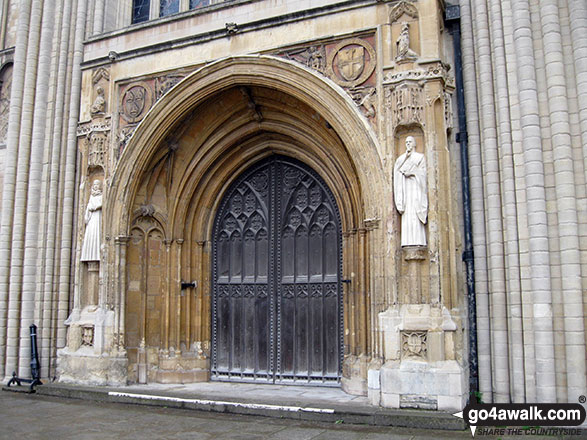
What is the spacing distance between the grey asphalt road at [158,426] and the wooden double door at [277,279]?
2379mm

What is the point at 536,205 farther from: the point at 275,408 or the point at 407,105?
the point at 275,408

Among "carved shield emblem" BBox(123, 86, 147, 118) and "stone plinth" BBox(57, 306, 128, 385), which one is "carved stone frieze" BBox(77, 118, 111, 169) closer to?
"carved shield emblem" BBox(123, 86, 147, 118)

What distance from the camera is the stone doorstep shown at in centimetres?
741

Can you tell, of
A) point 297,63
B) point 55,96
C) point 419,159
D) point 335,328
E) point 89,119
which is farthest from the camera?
point 55,96

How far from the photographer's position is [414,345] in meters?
8.01

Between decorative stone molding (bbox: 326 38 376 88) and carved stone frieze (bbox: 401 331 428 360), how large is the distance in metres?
3.86

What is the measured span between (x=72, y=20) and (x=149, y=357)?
276 inches

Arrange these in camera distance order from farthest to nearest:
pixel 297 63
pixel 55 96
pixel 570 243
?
pixel 55 96 < pixel 297 63 < pixel 570 243

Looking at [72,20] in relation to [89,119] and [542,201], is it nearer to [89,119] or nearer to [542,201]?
[89,119]

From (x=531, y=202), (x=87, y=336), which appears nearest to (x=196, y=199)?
(x=87, y=336)

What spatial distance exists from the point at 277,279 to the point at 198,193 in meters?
2.27

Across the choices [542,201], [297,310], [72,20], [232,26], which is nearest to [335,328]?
[297,310]

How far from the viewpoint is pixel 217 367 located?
11062 mm

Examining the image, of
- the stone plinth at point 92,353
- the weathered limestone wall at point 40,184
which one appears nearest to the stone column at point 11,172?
the weathered limestone wall at point 40,184
